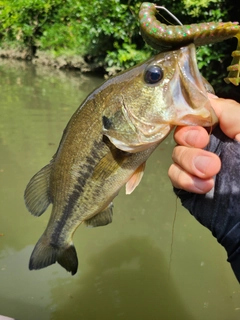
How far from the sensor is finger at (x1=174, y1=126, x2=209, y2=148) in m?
1.35

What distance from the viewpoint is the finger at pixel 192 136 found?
135 cm

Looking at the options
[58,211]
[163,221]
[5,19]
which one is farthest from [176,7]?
[5,19]

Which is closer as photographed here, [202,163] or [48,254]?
[202,163]

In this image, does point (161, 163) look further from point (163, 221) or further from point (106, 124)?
point (106, 124)

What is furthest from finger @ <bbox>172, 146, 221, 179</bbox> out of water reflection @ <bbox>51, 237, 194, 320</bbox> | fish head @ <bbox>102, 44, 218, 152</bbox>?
water reflection @ <bbox>51, 237, 194, 320</bbox>

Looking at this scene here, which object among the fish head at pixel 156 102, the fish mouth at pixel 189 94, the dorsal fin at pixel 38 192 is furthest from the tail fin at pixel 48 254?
the fish mouth at pixel 189 94

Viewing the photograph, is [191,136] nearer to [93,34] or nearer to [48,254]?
[48,254]

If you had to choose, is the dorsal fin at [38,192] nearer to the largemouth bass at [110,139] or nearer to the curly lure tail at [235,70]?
the largemouth bass at [110,139]

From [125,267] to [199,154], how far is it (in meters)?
2.09

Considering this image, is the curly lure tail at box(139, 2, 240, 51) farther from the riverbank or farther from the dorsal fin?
the riverbank

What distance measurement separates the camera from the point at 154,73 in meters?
1.36

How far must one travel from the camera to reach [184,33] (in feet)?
3.99

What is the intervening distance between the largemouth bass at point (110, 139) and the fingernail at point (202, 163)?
14 cm

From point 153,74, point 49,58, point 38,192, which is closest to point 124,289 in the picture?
point 38,192
